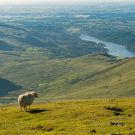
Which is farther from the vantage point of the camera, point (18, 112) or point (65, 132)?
point (18, 112)

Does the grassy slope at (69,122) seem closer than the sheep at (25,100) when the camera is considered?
Yes

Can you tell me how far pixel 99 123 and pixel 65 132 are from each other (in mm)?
5282

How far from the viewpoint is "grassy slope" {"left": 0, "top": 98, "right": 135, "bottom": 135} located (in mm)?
32531

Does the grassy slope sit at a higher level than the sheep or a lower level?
higher

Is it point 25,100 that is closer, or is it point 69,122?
point 69,122

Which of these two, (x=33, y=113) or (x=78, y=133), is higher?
(x=78, y=133)

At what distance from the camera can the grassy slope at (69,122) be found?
3253 centimetres

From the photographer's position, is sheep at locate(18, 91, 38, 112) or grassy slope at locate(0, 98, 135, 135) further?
sheep at locate(18, 91, 38, 112)

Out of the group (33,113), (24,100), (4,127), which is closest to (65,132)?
(4,127)

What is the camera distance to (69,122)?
37.9m

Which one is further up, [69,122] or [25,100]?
[69,122]

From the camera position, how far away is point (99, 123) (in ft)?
119

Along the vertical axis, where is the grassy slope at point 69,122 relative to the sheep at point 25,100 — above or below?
above

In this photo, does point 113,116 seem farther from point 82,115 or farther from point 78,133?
point 78,133
